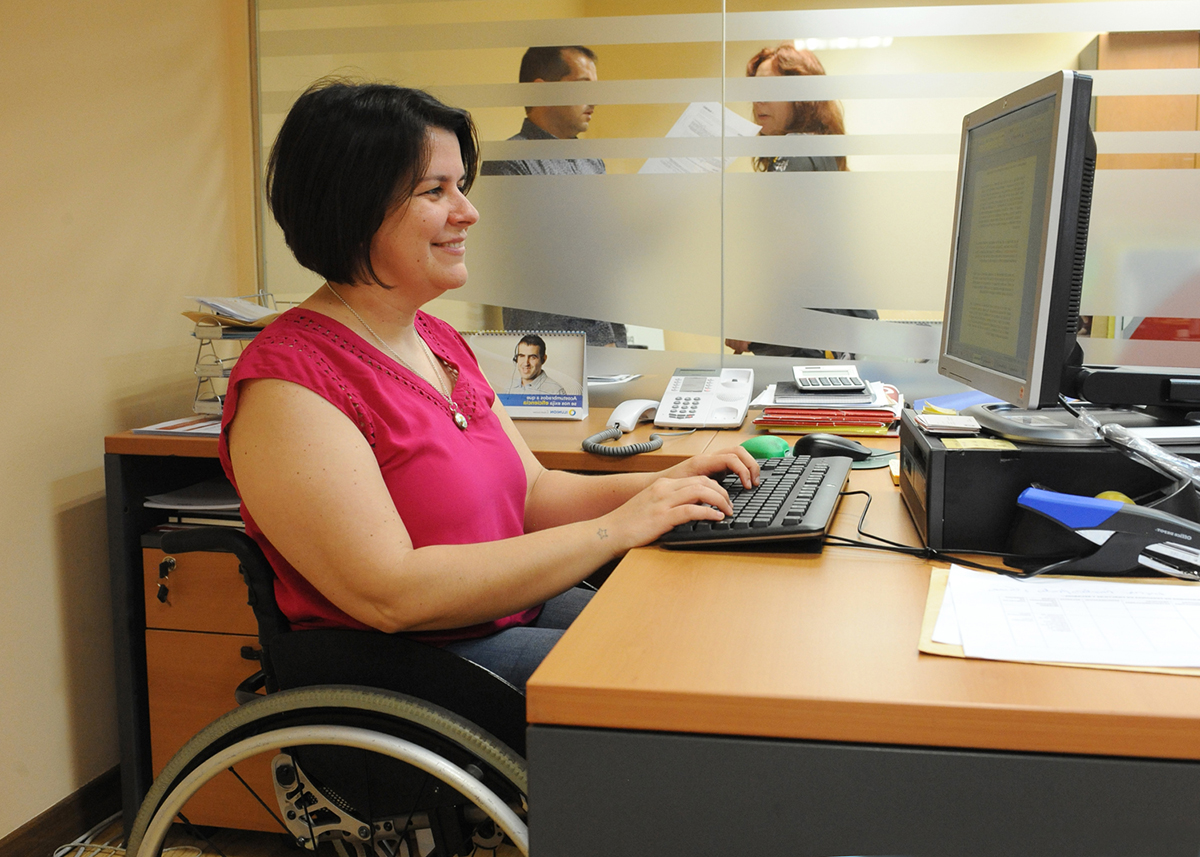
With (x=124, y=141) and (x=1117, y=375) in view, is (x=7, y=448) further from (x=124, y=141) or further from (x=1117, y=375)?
(x=1117, y=375)

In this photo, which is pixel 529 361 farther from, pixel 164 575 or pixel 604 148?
pixel 164 575

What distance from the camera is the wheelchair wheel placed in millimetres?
911

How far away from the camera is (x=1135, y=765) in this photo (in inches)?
25.5

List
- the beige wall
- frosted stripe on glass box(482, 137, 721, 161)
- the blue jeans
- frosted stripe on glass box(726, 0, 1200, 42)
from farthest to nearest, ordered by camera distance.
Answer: frosted stripe on glass box(482, 137, 721, 161) → frosted stripe on glass box(726, 0, 1200, 42) → the beige wall → the blue jeans

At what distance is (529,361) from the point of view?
216cm

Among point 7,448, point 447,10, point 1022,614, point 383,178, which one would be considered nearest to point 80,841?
point 7,448

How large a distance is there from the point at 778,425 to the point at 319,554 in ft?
3.63

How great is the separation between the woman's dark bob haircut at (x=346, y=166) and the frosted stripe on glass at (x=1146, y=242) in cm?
159

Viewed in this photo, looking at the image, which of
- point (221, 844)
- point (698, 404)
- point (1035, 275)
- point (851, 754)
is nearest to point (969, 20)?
point (698, 404)

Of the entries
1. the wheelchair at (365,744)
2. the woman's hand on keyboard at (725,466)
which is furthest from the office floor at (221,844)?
the woman's hand on keyboard at (725,466)

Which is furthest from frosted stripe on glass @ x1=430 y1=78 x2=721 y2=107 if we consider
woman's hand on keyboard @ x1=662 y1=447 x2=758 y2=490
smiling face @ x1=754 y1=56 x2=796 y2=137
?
woman's hand on keyboard @ x1=662 y1=447 x2=758 y2=490

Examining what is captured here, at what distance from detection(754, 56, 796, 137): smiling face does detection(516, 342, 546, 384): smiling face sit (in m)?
0.75

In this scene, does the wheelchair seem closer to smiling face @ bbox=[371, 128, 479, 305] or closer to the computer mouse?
smiling face @ bbox=[371, 128, 479, 305]

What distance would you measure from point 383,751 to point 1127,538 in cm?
76
